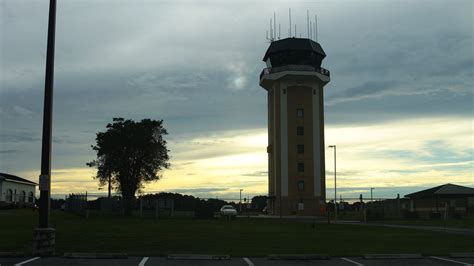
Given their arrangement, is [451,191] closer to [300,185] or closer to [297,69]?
[300,185]

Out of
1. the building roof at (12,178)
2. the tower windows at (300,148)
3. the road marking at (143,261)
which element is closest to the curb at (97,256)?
the road marking at (143,261)

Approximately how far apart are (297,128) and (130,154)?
25925 mm

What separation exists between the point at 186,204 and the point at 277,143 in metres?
24.4

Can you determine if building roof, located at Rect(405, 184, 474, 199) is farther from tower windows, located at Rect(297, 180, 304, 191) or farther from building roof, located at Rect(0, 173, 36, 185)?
building roof, located at Rect(0, 173, 36, 185)

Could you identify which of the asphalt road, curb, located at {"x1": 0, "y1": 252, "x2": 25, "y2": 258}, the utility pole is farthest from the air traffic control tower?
curb, located at {"x1": 0, "y1": 252, "x2": 25, "y2": 258}

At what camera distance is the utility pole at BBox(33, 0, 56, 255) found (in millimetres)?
Result: 14969

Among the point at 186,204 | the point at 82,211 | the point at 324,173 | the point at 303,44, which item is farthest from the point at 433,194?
the point at 82,211

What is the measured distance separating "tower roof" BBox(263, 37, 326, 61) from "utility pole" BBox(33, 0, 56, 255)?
64535 mm

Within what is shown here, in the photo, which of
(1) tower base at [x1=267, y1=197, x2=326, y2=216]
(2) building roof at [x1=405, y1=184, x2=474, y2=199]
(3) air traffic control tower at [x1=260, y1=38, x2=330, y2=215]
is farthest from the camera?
(2) building roof at [x1=405, y1=184, x2=474, y2=199]

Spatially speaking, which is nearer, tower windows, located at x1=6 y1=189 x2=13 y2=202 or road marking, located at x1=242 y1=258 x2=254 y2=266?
road marking, located at x1=242 y1=258 x2=254 y2=266

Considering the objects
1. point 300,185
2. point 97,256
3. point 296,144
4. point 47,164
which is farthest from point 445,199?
point 47,164

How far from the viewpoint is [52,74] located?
52.0 feet

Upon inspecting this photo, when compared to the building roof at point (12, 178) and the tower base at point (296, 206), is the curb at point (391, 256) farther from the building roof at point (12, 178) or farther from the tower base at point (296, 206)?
the building roof at point (12, 178)

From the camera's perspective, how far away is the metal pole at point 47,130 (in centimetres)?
1522
